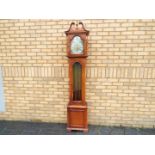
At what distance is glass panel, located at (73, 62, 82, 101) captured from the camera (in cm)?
328

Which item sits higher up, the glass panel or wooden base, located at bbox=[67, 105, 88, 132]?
the glass panel

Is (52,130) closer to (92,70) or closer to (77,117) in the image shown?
(77,117)

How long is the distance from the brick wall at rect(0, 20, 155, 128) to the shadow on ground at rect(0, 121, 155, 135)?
0.13 m

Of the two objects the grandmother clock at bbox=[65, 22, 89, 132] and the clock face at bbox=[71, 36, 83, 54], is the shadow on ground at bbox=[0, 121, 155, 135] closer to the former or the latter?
the grandmother clock at bbox=[65, 22, 89, 132]

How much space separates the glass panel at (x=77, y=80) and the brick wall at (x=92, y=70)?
12.8 inches

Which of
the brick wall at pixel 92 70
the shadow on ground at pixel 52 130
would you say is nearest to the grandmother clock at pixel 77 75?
the shadow on ground at pixel 52 130

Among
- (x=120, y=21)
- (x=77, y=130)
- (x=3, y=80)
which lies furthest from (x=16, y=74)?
(x=120, y=21)

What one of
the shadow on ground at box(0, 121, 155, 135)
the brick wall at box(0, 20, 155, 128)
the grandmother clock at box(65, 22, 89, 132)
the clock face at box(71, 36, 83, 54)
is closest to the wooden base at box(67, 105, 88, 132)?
the grandmother clock at box(65, 22, 89, 132)

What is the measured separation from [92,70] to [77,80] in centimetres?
41

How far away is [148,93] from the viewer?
139 inches

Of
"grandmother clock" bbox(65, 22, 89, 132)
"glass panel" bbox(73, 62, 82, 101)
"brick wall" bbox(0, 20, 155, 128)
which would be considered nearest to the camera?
"grandmother clock" bbox(65, 22, 89, 132)

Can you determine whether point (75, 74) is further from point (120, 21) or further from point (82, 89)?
point (120, 21)

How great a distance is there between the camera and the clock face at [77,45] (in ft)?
10.2

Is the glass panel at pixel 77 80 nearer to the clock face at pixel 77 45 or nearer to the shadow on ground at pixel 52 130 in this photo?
the clock face at pixel 77 45
